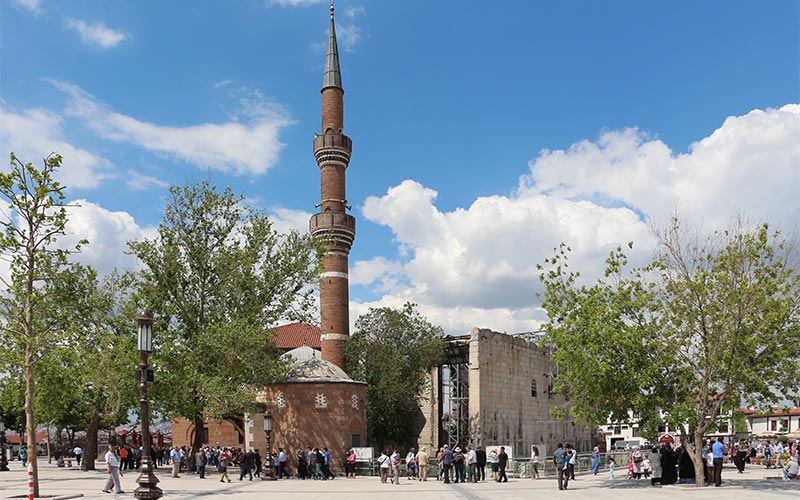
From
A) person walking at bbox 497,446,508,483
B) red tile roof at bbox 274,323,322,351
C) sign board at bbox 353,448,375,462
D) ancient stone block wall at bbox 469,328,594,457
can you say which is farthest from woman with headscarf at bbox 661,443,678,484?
red tile roof at bbox 274,323,322,351

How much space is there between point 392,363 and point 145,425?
1131 inches

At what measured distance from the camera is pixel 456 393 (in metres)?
49.5

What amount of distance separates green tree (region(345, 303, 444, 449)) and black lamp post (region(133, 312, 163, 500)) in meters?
27.8

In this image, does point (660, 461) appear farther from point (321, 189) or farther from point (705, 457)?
point (321, 189)

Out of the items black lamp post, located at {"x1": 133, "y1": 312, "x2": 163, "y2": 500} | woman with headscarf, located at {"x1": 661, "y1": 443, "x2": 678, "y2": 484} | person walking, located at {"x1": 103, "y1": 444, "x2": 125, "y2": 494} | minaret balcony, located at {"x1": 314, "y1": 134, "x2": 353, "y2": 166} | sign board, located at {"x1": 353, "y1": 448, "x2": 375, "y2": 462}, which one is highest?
minaret balcony, located at {"x1": 314, "y1": 134, "x2": 353, "y2": 166}

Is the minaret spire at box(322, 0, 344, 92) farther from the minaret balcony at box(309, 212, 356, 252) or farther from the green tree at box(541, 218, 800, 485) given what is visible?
the green tree at box(541, 218, 800, 485)

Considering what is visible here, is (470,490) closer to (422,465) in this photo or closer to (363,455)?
(422,465)

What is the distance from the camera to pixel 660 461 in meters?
22.0

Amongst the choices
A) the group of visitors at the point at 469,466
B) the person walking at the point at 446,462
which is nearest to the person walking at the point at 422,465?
the group of visitors at the point at 469,466

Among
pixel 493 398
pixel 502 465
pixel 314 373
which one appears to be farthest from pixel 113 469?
pixel 493 398

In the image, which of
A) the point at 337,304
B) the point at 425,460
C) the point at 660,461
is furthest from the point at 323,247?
the point at 660,461

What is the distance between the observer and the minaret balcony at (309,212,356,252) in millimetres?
42281

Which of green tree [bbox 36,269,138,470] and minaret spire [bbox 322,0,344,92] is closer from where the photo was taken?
green tree [bbox 36,269,138,470]

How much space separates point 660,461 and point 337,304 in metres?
23.3
